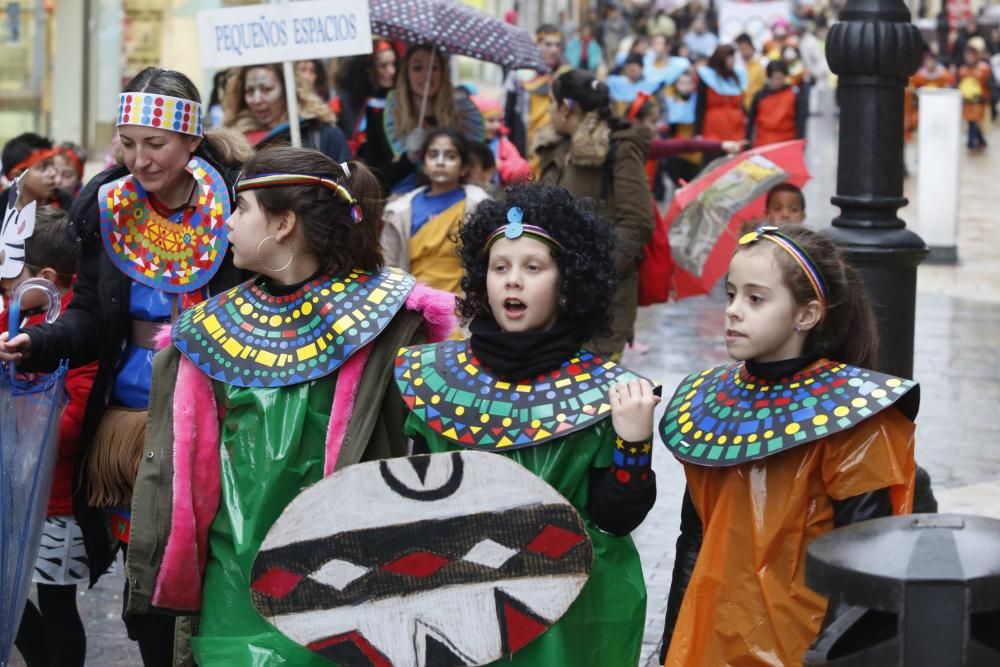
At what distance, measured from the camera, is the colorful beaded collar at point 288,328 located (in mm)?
3861

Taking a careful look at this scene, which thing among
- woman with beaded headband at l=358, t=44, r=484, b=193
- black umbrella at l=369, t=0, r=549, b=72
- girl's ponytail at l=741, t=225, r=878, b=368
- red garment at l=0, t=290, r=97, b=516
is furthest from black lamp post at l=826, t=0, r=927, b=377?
black umbrella at l=369, t=0, r=549, b=72

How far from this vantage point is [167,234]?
4625 mm

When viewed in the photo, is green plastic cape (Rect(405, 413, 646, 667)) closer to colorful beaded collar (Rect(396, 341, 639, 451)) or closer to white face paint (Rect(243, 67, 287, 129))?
colorful beaded collar (Rect(396, 341, 639, 451))

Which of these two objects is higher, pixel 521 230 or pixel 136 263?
pixel 521 230

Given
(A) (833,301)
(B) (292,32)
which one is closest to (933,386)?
(B) (292,32)

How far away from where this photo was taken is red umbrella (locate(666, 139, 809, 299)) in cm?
849

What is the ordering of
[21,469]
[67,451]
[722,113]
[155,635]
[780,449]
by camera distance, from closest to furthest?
[780,449], [155,635], [21,469], [67,451], [722,113]

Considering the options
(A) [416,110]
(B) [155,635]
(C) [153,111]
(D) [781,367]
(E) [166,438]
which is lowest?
(B) [155,635]

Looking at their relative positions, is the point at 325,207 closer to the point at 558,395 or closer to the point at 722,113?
the point at 558,395

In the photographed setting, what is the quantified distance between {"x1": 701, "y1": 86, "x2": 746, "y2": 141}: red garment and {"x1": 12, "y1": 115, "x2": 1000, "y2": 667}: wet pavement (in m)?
1.49

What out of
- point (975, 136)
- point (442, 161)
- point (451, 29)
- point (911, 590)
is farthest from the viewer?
point (975, 136)

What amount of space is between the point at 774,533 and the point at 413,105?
5796 millimetres

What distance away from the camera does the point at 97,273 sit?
15.3 ft

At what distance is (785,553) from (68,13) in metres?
14.6
